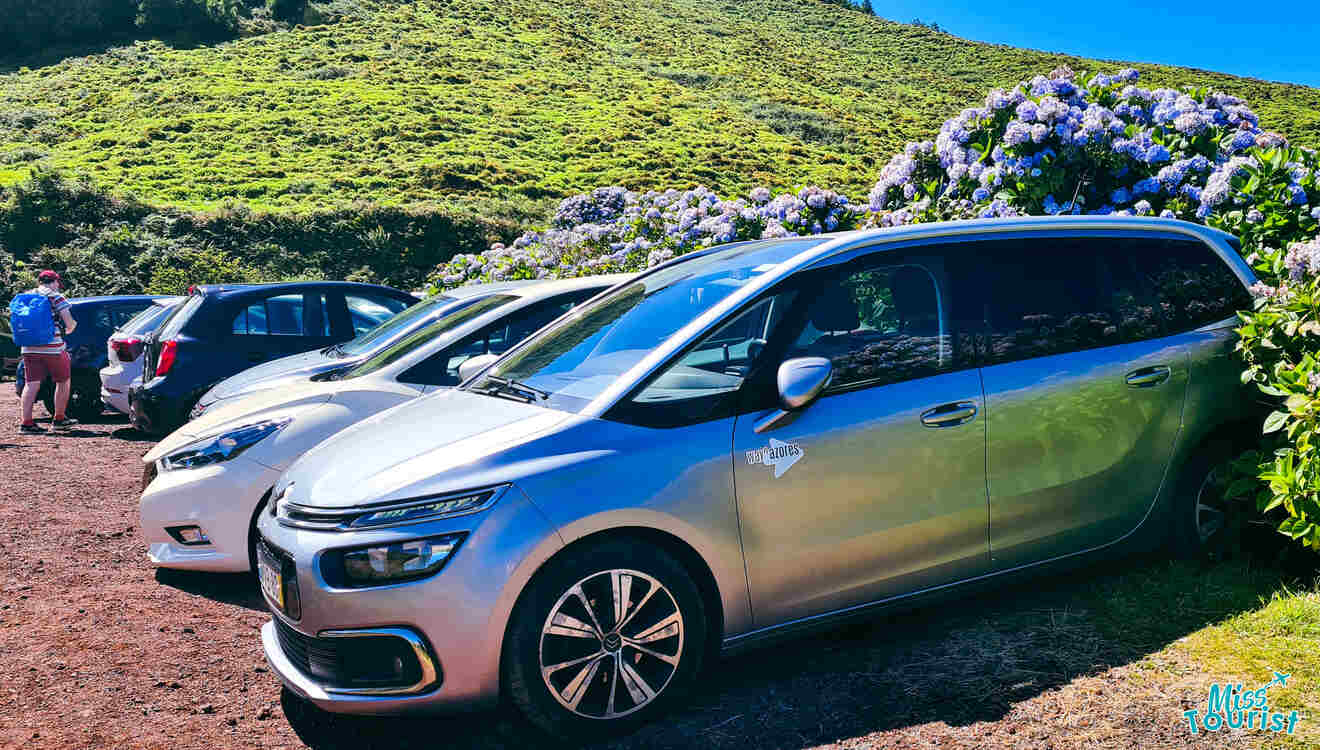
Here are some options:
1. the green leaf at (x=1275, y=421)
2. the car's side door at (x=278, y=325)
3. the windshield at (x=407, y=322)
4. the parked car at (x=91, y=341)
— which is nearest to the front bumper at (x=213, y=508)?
the windshield at (x=407, y=322)

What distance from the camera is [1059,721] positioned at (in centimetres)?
338

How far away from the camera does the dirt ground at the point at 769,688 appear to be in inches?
133

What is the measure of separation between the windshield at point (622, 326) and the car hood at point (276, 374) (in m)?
2.26

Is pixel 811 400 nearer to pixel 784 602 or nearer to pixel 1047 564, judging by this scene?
pixel 784 602

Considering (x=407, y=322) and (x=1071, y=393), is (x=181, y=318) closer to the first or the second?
(x=407, y=322)

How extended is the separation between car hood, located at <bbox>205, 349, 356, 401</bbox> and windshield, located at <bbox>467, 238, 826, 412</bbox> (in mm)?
2263

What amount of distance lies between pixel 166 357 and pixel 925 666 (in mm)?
7152

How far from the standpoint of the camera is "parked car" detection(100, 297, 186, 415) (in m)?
10.4

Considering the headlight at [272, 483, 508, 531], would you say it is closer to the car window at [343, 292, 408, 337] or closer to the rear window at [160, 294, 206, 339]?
the rear window at [160, 294, 206, 339]

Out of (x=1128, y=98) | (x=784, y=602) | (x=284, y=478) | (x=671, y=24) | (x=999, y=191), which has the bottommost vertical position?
(x=784, y=602)

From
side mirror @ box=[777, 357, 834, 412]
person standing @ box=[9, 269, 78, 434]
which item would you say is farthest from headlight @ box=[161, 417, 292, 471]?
person standing @ box=[9, 269, 78, 434]

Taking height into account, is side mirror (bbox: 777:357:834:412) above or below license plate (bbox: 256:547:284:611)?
above

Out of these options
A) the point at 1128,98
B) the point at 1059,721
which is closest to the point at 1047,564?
the point at 1059,721

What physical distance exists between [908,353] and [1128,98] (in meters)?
5.88
